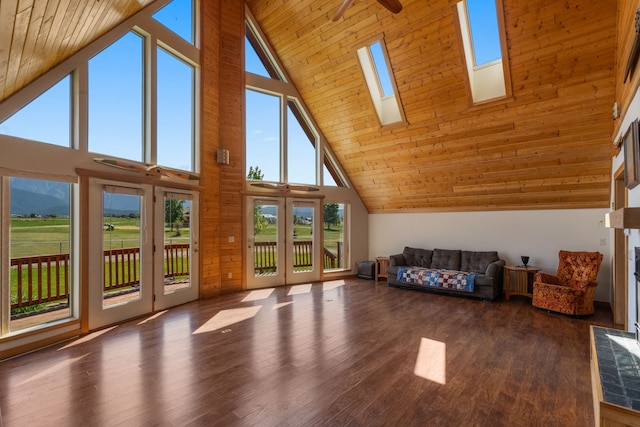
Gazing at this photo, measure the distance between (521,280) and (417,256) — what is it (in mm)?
2142

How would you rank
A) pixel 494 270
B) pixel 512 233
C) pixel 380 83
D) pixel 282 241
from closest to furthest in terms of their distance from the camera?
pixel 494 270, pixel 380 83, pixel 512 233, pixel 282 241

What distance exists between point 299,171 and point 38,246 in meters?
4.85

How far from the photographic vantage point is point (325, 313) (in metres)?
5.02

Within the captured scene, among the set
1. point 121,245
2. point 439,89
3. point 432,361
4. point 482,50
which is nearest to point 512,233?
point 439,89

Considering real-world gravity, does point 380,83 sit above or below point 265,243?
above

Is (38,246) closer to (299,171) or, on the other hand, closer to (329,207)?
(299,171)

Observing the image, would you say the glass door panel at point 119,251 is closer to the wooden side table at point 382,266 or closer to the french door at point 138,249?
the french door at point 138,249

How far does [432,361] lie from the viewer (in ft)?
10.7

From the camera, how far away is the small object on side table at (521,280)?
571 centimetres

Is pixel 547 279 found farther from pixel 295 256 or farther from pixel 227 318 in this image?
pixel 227 318

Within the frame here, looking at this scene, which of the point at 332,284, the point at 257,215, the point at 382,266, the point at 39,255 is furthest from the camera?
the point at 382,266

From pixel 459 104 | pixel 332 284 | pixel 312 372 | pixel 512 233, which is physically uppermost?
pixel 459 104

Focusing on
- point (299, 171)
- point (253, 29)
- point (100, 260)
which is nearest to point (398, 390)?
point (100, 260)

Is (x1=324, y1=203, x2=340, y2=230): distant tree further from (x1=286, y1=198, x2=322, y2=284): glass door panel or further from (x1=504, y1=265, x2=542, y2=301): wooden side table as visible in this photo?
(x1=504, y1=265, x2=542, y2=301): wooden side table
